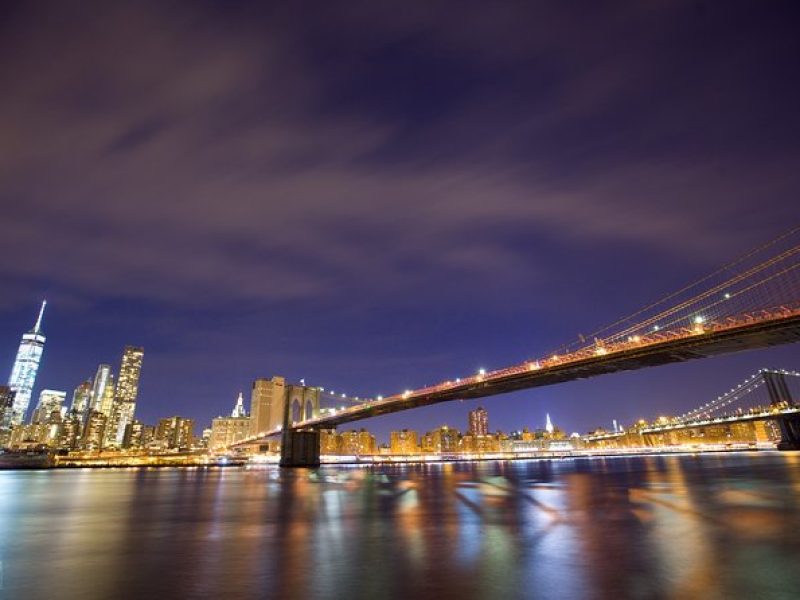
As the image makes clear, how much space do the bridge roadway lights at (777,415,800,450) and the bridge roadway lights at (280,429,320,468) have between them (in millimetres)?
83236

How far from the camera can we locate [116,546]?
13859mm

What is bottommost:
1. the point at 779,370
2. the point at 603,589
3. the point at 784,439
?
the point at 603,589

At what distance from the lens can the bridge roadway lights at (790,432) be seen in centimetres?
8750

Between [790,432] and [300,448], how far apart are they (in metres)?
87.9

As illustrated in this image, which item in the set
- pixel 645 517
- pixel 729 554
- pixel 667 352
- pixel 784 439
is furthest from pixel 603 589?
pixel 784 439

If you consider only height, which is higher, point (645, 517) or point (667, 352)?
point (667, 352)

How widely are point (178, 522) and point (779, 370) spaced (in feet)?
430

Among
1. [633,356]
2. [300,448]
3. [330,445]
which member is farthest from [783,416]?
[330,445]

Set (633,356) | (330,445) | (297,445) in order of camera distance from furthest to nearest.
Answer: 1. (330,445)
2. (297,445)
3. (633,356)

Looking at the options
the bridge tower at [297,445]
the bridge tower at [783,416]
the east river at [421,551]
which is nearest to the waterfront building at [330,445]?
the bridge tower at [297,445]

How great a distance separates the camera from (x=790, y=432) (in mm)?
89500

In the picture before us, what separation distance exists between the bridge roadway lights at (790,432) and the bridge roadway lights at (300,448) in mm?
83236

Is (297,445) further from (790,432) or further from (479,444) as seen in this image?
(479,444)

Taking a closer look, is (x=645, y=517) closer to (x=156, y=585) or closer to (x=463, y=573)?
(x=463, y=573)
